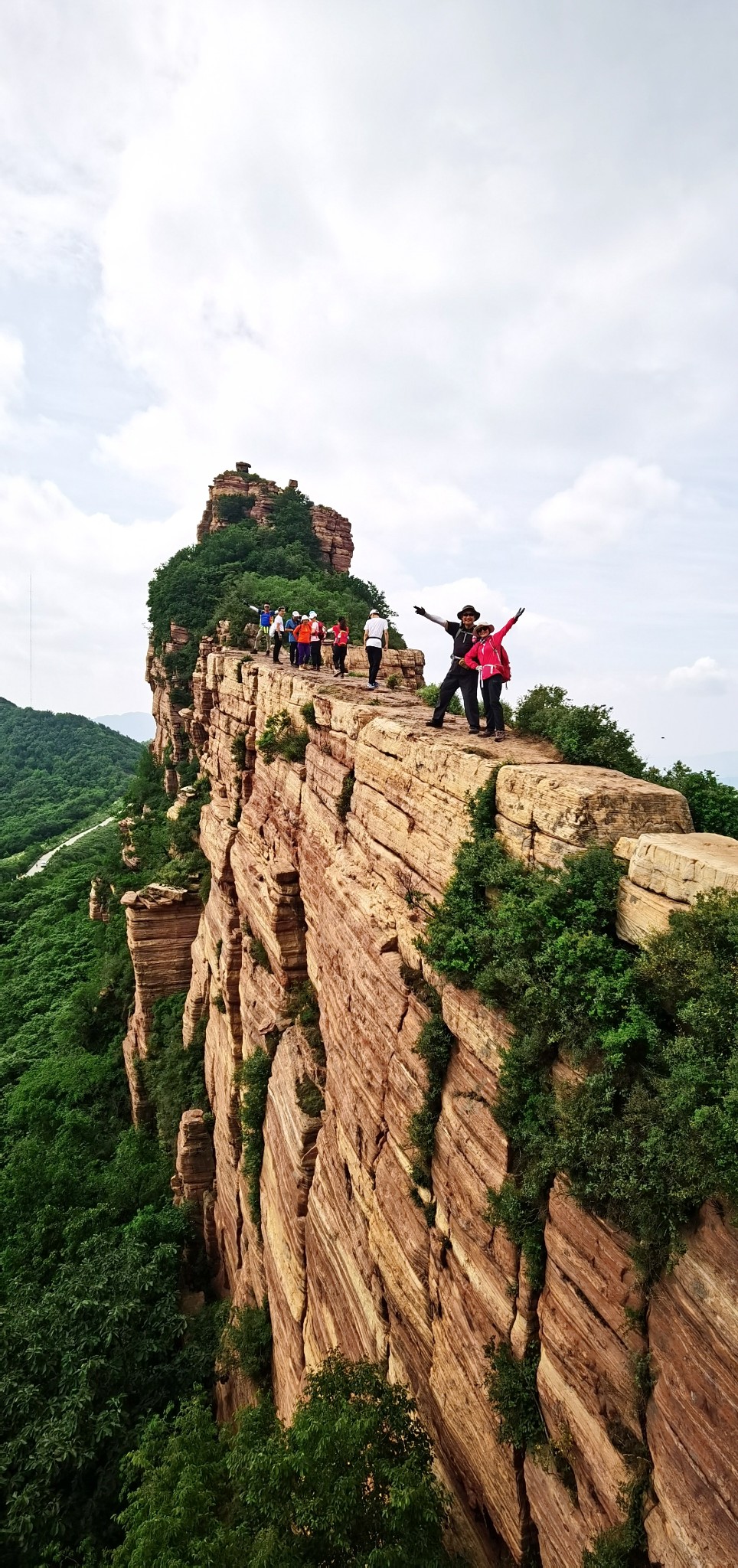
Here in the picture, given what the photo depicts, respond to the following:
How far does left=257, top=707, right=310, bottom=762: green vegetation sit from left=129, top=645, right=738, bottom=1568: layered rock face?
0.25 meters

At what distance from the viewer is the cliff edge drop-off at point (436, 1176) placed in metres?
4.18

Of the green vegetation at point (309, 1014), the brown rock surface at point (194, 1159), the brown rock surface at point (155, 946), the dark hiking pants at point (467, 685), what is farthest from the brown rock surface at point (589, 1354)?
the brown rock surface at point (155, 946)

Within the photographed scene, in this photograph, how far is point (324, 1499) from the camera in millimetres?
5750

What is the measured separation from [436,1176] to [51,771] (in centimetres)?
8269

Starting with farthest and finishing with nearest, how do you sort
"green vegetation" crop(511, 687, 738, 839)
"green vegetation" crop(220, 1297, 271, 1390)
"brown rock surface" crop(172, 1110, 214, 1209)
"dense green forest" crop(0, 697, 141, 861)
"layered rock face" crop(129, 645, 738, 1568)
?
"dense green forest" crop(0, 697, 141, 861) < "brown rock surface" crop(172, 1110, 214, 1209) < "green vegetation" crop(220, 1297, 271, 1390) < "green vegetation" crop(511, 687, 738, 839) < "layered rock face" crop(129, 645, 738, 1568)

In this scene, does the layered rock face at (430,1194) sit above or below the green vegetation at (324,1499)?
above

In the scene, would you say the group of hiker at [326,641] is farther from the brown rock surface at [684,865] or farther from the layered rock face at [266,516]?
the layered rock face at [266,516]

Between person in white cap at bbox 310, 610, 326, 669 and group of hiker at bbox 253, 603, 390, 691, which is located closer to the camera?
group of hiker at bbox 253, 603, 390, 691

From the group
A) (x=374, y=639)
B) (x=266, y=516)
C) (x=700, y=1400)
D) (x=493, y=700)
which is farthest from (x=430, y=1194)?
(x=266, y=516)

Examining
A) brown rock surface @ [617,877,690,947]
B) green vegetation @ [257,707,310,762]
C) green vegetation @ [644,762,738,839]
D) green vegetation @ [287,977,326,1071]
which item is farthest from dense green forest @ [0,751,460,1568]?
green vegetation @ [257,707,310,762]

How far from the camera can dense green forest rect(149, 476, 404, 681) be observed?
31984mm

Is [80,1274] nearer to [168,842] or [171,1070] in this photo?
[171,1070]

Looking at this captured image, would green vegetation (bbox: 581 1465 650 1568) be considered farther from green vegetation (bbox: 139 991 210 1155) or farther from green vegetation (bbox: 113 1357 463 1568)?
green vegetation (bbox: 139 991 210 1155)

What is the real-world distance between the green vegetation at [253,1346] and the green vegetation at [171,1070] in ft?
22.3
